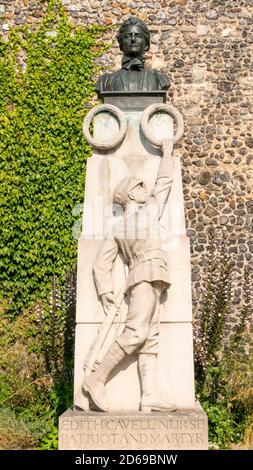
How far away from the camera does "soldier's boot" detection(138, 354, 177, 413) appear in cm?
479

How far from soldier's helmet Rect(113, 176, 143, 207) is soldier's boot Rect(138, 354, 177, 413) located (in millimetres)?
1337

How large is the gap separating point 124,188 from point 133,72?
1.39m

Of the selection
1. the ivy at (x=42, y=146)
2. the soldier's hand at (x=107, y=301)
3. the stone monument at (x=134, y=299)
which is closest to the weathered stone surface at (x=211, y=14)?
the ivy at (x=42, y=146)

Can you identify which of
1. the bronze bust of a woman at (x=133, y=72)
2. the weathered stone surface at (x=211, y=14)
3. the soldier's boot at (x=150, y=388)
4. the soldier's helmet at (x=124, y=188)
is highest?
the weathered stone surface at (x=211, y=14)

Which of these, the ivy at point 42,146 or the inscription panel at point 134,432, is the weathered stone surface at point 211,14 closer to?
the ivy at point 42,146

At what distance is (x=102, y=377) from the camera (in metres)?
4.80

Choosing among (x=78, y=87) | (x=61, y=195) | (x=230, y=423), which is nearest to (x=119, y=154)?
(x=230, y=423)

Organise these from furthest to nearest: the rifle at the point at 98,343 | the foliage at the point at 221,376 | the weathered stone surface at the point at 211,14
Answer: the weathered stone surface at the point at 211,14, the foliage at the point at 221,376, the rifle at the point at 98,343

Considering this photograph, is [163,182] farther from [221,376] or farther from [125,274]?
[221,376]

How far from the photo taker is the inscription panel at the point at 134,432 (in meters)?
4.50

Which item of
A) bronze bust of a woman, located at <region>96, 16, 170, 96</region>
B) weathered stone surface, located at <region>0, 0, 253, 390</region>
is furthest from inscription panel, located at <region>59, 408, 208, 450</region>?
weathered stone surface, located at <region>0, 0, 253, 390</region>

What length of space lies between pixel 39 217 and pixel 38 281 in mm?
1089

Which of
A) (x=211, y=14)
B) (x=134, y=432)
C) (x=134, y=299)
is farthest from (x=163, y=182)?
(x=211, y=14)

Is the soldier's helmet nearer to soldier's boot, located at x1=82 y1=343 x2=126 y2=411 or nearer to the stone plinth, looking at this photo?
the stone plinth
